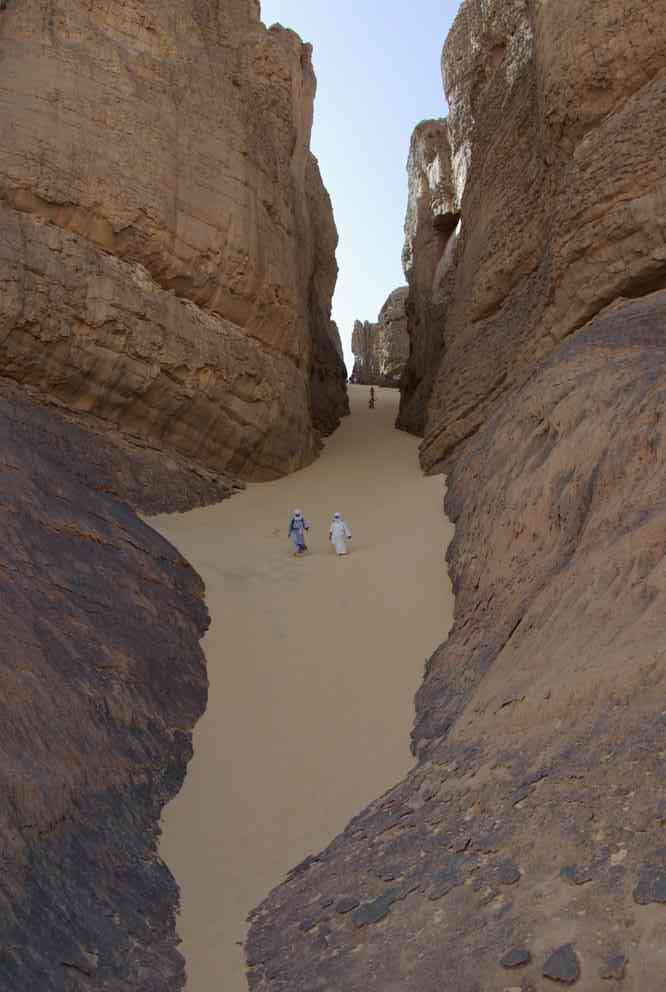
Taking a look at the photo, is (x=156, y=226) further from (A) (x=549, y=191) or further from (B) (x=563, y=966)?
(B) (x=563, y=966)

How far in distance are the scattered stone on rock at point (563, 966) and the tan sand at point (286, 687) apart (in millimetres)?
2020

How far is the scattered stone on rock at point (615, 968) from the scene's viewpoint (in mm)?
3154

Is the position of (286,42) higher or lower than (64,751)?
higher

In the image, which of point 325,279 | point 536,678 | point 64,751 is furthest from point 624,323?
point 325,279

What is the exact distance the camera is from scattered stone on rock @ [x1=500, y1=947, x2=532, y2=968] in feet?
11.4

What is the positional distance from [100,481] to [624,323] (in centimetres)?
791

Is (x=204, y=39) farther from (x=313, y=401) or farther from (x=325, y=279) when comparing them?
(x=325, y=279)

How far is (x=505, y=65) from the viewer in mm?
19016

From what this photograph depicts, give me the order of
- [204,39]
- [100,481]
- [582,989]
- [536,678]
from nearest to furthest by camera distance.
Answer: [582,989] → [536,678] → [100,481] → [204,39]

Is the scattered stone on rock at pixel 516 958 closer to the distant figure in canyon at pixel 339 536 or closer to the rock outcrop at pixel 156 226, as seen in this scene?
the distant figure in canyon at pixel 339 536

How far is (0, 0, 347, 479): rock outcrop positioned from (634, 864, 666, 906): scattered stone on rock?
12430 mm

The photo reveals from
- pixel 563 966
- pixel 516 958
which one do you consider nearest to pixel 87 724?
pixel 516 958

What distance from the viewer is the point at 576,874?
379cm

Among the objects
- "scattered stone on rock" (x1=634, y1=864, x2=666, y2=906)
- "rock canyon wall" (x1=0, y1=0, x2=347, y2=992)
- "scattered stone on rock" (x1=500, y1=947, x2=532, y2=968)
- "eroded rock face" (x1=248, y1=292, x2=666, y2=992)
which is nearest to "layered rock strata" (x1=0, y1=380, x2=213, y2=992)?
"rock canyon wall" (x1=0, y1=0, x2=347, y2=992)
